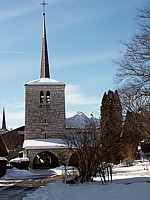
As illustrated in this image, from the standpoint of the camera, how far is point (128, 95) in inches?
885

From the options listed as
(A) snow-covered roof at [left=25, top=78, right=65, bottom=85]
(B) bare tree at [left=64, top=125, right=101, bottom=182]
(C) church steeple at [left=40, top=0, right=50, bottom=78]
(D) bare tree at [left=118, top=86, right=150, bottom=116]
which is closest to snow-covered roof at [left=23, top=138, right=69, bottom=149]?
(A) snow-covered roof at [left=25, top=78, right=65, bottom=85]

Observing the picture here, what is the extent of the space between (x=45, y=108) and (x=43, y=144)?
5.73m

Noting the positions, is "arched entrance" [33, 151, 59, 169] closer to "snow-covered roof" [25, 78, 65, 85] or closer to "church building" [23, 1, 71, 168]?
"church building" [23, 1, 71, 168]

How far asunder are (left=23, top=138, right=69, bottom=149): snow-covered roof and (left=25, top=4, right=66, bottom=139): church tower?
1465 mm

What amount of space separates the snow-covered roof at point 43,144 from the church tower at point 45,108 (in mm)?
1465

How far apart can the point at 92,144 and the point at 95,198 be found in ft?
18.5

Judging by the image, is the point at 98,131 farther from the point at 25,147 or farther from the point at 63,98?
the point at 63,98

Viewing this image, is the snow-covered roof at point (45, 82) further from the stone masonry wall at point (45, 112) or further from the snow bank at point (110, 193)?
the snow bank at point (110, 193)

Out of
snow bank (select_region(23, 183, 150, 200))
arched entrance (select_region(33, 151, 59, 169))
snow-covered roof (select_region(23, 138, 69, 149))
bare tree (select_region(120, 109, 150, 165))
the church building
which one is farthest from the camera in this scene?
the church building

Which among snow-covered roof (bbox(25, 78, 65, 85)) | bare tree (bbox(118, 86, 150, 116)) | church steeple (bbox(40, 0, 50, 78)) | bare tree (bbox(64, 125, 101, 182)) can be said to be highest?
church steeple (bbox(40, 0, 50, 78))

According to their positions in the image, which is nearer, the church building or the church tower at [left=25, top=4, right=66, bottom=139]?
the church building

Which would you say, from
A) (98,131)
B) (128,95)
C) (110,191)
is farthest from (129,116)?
(110,191)

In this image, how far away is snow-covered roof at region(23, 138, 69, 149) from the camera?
44.8 meters

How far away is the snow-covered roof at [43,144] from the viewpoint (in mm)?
44812
